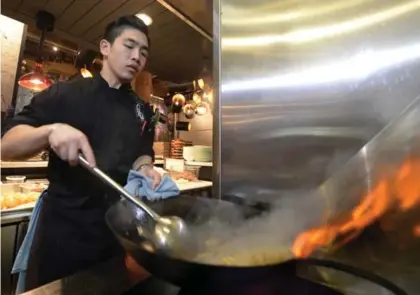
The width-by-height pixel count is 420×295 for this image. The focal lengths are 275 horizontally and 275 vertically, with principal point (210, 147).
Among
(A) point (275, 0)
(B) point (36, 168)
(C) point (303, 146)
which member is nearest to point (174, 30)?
(B) point (36, 168)

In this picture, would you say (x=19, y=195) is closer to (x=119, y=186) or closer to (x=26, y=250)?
(x=26, y=250)

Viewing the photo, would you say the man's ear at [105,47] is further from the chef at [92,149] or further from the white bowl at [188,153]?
the white bowl at [188,153]

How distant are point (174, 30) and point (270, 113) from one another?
5.97 ft

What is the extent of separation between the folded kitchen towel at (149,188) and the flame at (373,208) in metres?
0.32

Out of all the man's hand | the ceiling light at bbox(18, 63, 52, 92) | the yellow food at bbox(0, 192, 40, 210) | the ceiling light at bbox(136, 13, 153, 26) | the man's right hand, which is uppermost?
the ceiling light at bbox(136, 13, 153, 26)

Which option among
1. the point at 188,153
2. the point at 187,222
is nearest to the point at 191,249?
the point at 187,222

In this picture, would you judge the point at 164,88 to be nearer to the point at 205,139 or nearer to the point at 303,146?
the point at 205,139

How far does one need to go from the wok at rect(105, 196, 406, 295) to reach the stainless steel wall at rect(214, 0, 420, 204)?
157mm

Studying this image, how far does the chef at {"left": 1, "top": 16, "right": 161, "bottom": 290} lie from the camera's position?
0.80m

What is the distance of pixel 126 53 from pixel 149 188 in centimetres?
48

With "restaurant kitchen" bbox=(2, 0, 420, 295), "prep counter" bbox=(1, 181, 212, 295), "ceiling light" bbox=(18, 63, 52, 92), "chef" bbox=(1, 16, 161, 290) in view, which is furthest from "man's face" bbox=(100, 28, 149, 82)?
"ceiling light" bbox=(18, 63, 52, 92)

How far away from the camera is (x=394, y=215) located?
57cm

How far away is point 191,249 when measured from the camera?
532 mm

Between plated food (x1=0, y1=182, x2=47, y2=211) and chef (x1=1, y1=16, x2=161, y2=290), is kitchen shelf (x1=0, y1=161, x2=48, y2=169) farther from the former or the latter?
chef (x1=1, y1=16, x2=161, y2=290)
